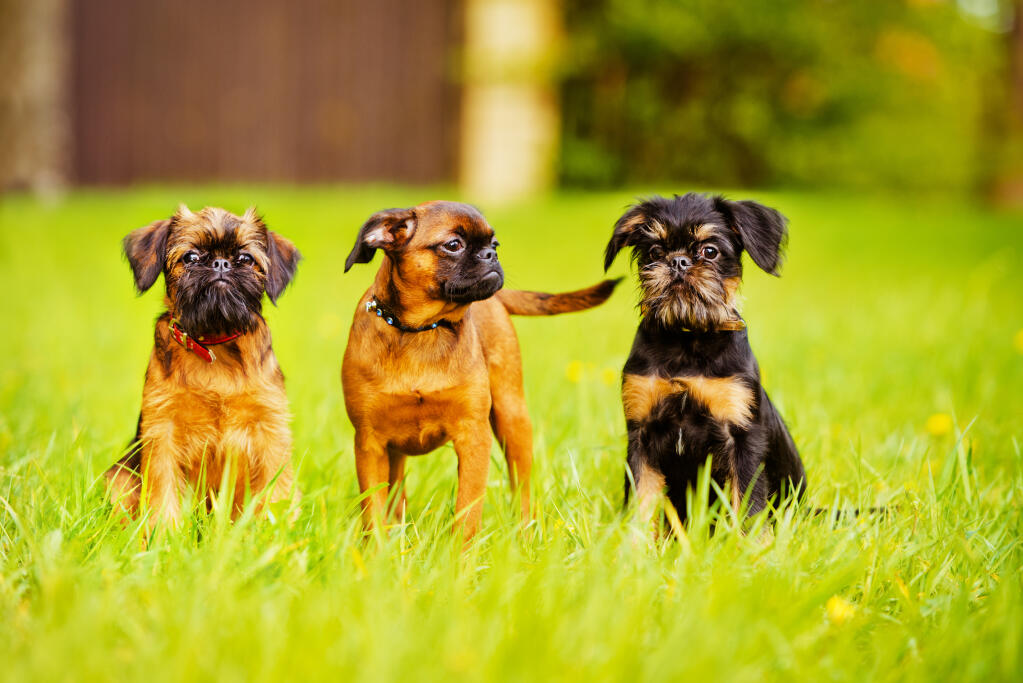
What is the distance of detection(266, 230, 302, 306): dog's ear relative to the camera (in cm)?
323

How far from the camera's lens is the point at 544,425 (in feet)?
14.8

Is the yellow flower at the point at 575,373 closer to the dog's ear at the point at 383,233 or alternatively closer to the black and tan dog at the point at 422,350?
the black and tan dog at the point at 422,350

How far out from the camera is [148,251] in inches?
126

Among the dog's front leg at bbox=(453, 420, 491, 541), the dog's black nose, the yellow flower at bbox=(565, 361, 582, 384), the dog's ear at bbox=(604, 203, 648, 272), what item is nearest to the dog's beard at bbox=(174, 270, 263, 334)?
the dog's front leg at bbox=(453, 420, 491, 541)

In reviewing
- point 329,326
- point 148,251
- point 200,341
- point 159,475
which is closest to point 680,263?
point 200,341

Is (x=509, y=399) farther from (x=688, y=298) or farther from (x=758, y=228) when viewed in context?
(x=758, y=228)

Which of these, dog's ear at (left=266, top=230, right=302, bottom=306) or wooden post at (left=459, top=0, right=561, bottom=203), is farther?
wooden post at (left=459, top=0, right=561, bottom=203)

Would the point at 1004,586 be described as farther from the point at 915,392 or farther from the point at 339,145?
the point at 339,145

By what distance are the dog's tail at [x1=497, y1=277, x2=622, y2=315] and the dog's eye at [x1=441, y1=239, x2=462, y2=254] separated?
1.74ft

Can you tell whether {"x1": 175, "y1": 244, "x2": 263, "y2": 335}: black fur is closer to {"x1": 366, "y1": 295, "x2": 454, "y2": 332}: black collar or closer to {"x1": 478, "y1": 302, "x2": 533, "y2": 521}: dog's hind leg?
{"x1": 366, "y1": 295, "x2": 454, "y2": 332}: black collar

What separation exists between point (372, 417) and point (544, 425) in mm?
1388

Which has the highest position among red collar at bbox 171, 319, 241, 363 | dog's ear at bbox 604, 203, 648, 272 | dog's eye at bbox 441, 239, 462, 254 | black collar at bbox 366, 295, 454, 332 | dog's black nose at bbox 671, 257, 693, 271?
dog's ear at bbox 604, 203, 648, 272

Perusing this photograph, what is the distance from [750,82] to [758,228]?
16.7 m

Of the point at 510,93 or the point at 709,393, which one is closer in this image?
the point at 709,393
